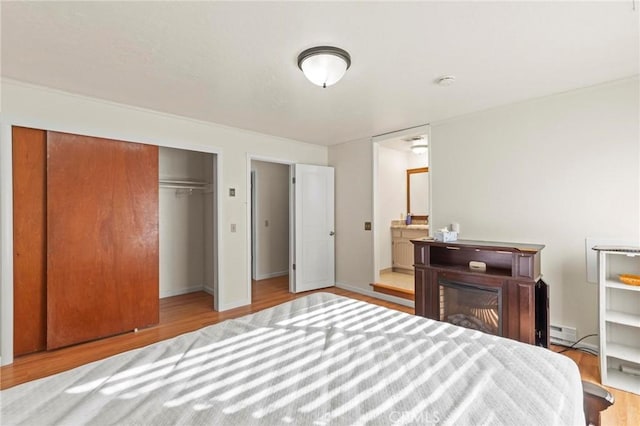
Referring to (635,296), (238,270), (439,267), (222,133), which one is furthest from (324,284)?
(635,296)

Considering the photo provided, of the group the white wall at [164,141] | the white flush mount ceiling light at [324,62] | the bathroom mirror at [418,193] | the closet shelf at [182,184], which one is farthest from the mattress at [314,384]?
the bathroom mirror at [418,193]

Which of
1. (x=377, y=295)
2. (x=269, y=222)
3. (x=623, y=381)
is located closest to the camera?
(x=623, y=381)

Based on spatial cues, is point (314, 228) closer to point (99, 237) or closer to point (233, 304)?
point (233, 304)

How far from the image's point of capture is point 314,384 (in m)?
1.10

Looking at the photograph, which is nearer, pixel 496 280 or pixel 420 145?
pixel 496 280

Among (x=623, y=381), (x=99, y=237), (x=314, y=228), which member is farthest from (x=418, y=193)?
(x=99, y=237)

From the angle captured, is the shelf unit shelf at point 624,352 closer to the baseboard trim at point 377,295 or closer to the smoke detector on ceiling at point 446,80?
the baseboard trim at point 377,295

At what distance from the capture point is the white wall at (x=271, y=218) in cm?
563

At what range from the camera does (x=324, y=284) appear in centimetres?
496

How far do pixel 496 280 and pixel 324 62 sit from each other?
2315 mm

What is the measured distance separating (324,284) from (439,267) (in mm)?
2333

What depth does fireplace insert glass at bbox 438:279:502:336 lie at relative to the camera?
2.70 m

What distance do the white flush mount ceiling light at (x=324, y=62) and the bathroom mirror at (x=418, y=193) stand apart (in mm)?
4046

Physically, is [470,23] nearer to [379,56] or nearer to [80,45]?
[379,56]
